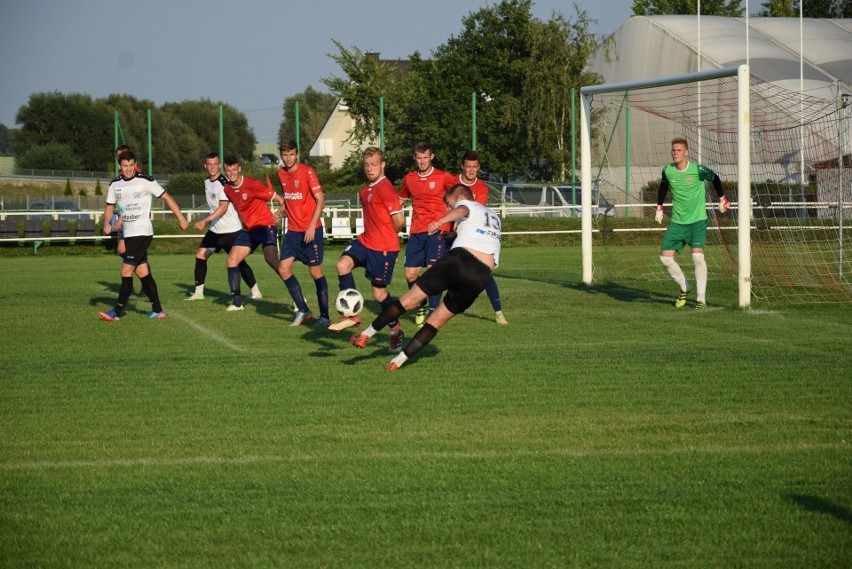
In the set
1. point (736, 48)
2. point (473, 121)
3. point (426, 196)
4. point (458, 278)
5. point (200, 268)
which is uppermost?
point (736, 48)

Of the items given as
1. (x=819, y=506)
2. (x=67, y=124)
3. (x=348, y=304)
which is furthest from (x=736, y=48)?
(x=67, y=124)

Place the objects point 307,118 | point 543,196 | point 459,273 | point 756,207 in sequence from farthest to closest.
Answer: point 307,118
point 543,196
point 756,207
point 459,273

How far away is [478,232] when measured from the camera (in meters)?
8.64

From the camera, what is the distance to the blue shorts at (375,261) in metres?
10.5

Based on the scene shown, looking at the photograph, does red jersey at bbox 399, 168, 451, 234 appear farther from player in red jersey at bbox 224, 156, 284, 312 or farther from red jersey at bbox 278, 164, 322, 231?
player in red jersey at bbox 224, 156, 284, 312

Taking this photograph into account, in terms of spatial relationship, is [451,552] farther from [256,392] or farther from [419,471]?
[256,392]

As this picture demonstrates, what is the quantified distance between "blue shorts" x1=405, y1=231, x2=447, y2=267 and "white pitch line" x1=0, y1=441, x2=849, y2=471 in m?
5.86

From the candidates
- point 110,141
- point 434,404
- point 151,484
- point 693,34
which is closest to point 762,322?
point 434,404

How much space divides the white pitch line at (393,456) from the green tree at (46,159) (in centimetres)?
7968

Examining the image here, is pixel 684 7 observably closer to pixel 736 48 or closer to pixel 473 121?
pixel 736 48

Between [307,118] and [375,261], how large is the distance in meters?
83.6

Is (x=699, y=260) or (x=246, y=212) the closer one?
(x=699, y=260)

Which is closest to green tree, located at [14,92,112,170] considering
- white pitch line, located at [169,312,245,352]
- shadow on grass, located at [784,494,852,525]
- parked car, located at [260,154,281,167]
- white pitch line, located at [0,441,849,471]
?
parked car, located at [260,154,281,167]

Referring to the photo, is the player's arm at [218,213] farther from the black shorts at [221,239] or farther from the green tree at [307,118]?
the green tree at [307,118]
